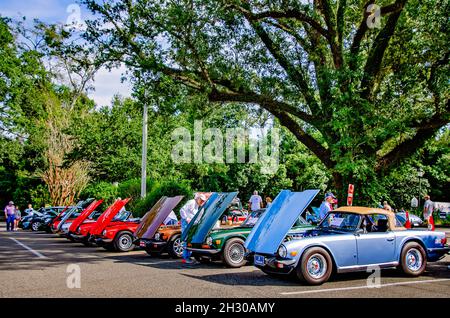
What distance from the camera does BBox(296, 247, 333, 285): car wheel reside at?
8852 millimetres

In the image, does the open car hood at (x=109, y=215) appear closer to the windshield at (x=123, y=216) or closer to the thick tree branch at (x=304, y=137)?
the windshield at (x=123, y=216)

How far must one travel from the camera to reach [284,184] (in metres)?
45.7

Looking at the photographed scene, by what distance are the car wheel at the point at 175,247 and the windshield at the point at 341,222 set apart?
490 centimetres

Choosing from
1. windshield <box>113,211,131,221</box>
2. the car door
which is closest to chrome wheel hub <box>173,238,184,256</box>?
windshield <box>113,211,131,221</box>

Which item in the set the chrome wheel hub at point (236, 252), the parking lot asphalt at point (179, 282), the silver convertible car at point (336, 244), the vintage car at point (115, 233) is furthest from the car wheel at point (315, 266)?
the vintage car at point (115, 233)

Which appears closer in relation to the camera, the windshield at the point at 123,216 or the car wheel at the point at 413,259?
the car wheel at the point at 413,259

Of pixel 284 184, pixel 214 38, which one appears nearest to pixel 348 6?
pixel 214 38

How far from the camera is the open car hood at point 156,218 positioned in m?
14.1

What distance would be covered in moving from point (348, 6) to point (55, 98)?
34.5 meters

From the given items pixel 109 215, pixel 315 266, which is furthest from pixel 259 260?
pixel 109 215

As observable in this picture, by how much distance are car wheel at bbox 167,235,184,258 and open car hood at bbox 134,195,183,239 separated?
2.04 ft

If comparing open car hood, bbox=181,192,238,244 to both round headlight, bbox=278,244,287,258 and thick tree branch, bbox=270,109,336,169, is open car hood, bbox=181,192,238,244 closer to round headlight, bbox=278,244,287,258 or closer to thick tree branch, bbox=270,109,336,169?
round headlight, bbox=278,244,287,258
